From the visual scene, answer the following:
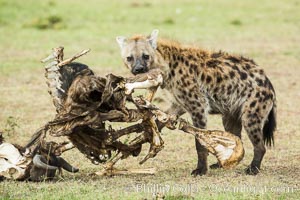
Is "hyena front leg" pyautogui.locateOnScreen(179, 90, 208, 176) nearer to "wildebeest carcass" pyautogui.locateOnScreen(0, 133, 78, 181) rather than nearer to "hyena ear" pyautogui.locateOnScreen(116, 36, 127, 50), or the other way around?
"hyena ear" pyautogui.locateOnScreen(116, 36, 127, 50)

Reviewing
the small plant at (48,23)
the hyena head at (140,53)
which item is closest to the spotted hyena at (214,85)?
the hyena head at (140,53)

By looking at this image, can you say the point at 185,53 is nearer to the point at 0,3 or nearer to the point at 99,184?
the point at 99,184

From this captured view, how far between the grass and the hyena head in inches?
28.6

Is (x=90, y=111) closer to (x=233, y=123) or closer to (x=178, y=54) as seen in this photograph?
(x=178, y=54)

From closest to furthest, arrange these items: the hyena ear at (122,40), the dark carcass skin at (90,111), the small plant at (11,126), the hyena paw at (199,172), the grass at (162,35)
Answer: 1. the dark carcass skin at (90,111)
2. the grass at (162,35)
3. the hyena paw at (199,172)
4. the hyena ear at (122,40)
5. the small plant at (11,126)

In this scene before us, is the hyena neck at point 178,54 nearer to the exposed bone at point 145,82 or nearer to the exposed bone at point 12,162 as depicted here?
the exposed bone at point 145,82

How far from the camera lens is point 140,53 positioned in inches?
245

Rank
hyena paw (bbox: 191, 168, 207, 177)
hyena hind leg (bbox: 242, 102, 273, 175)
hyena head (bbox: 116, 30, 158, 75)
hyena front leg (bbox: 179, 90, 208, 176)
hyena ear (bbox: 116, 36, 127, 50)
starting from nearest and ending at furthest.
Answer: hyena paw (bbox: 191, 168, 207, 177)
hyena hind leg (bbox: 242, 102, 273, 175)
hyena front leg (bbox: 179, 90, 208, 176)
hyena head (bbox: 116, 30, 158, 75)
hyena ear (bbox: 116, 36, 127, 50)

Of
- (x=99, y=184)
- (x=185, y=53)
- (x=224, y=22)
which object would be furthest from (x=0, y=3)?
(x=99, y=184)

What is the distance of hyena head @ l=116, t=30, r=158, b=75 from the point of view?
244 inches

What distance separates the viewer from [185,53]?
6.30 meters

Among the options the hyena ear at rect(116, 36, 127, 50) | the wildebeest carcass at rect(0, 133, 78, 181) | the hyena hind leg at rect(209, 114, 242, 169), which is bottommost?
the hyena hind leg at rect(209, 114, 242, 169)

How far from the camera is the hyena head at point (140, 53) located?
244 inches

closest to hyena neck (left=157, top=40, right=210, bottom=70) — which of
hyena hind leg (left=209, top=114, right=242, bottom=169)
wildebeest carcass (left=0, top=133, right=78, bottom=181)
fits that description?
hyena hind leg (left=209, top=114, right=242, bottom=169)
